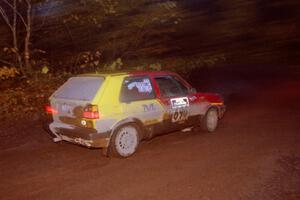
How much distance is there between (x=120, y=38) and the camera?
15508mm

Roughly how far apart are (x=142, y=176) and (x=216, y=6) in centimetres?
1413

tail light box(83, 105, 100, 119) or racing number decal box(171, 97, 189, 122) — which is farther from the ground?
tail light box(83, 105, 100, 119)

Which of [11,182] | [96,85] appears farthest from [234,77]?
[11,182]

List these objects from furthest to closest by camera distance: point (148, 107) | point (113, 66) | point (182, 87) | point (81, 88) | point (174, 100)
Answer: point (113, 66) → point (182, 87) → point (174, 100) → point (148, 107) → point (81, 88)

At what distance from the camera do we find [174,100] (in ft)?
27.0

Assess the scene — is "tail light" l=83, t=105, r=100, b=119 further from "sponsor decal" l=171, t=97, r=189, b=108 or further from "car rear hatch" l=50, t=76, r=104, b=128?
"sponsor decal" l=171, t=97, r=189, b=108

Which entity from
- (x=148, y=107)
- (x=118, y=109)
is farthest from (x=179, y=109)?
(x=118, y=109)

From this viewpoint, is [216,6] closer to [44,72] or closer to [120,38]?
[120,38]

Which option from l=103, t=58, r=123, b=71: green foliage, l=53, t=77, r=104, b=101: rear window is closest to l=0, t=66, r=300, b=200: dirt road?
l=53, t=77, r=104, b=101: rear window

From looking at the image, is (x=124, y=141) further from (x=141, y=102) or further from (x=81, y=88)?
(x=81, y=88)

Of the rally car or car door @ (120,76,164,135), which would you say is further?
car door @ (120,76,164,135)

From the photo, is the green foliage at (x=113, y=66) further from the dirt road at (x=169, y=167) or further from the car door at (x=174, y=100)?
the car door at (x=174, y=100)

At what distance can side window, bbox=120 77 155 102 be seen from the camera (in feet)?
24.1

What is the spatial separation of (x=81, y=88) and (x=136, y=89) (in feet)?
3.50
